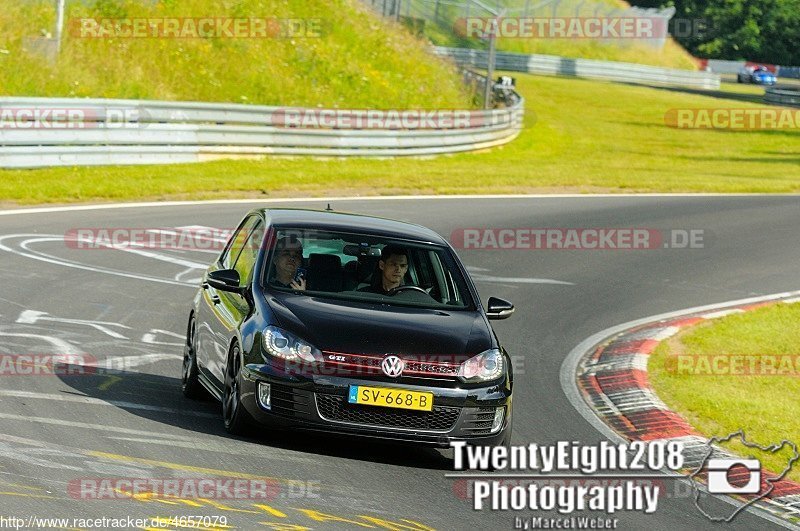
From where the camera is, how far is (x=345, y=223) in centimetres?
950

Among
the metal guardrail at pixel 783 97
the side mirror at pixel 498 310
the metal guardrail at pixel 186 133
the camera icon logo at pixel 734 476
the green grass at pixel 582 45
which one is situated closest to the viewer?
the camera icon logo at pixel 734 476

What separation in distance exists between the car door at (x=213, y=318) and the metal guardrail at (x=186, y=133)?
12.5 metres

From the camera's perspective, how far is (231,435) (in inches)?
329

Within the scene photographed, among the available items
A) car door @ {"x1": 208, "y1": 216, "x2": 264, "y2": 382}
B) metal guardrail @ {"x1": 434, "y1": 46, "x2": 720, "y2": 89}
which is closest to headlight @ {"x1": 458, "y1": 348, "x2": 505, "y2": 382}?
car door @ {"x1": 208, "y1": 216, "x2": 264, "y2": 382}

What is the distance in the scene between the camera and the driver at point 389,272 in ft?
30.0

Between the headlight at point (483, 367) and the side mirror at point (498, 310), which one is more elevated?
the side mirror at point (498, 310)

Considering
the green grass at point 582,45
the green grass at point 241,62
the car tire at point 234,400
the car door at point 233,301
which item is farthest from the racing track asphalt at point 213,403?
the green grass at point 582,45

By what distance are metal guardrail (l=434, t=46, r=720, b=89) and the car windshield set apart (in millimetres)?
66203

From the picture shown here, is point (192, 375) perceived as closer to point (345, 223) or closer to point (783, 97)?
point (345, 223)

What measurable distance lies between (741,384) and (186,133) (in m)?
15.8

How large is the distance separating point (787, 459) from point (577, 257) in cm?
988

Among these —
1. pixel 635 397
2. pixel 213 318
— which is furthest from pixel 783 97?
pixel 213 318

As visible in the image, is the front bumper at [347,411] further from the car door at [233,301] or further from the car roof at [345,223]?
the car roof at [345,223]

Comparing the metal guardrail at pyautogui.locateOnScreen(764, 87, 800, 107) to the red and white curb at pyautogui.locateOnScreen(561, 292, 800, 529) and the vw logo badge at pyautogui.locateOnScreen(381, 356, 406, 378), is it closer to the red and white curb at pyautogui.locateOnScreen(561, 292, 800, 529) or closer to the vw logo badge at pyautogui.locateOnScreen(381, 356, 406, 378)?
the red and white curb at pyautogui.locateOnScreen(561, 292, 800, 529)
